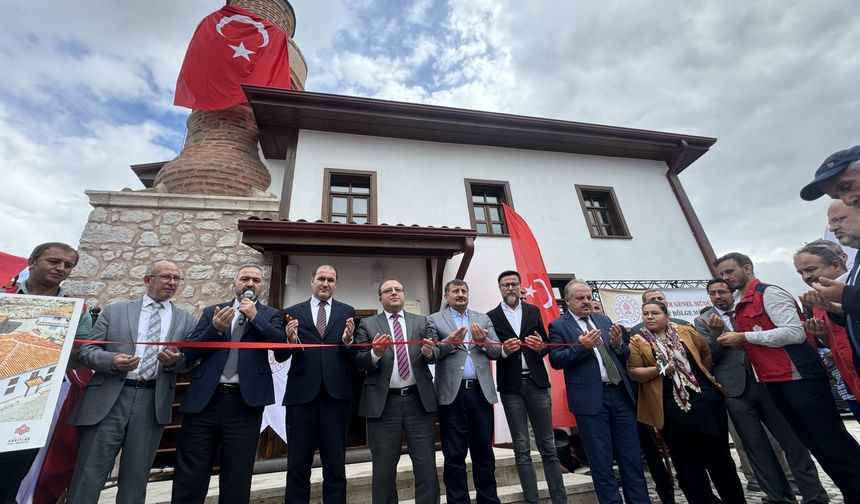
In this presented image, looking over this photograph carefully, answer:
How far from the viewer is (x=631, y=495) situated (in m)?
2.61

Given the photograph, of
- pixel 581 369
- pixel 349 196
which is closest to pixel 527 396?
pixel 581 369

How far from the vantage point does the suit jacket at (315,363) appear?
249 cm

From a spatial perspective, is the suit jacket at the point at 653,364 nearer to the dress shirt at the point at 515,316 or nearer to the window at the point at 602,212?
the dress shirt at the point at 515,316

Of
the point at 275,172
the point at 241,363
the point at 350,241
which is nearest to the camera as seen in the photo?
the point at 241,363

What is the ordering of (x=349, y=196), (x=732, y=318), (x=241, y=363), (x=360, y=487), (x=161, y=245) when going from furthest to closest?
(x=349, y=196) < (x=161, y=245) < (x=360, y=487) < (x=732, y=318) < (x=241, y=363)

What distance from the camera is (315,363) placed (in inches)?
101

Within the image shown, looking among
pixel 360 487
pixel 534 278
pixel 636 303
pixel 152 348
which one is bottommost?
pixel 360 487

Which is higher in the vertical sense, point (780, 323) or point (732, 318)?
point (732, 318)

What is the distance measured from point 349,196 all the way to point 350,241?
1.83 meters

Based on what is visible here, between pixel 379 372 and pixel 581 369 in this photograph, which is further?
pixel 581 369

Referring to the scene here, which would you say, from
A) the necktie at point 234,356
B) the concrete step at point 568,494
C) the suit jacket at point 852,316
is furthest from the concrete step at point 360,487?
the suit jacket at point 852,316

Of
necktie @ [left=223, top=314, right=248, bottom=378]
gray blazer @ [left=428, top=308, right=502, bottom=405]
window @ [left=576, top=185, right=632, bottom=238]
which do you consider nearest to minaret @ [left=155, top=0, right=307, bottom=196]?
necktie @ [left=223, top=314, right=248, bottom=378]

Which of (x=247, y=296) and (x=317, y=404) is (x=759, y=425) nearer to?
(x=317, y=404)

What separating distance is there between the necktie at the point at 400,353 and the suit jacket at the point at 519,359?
33.8 inches
